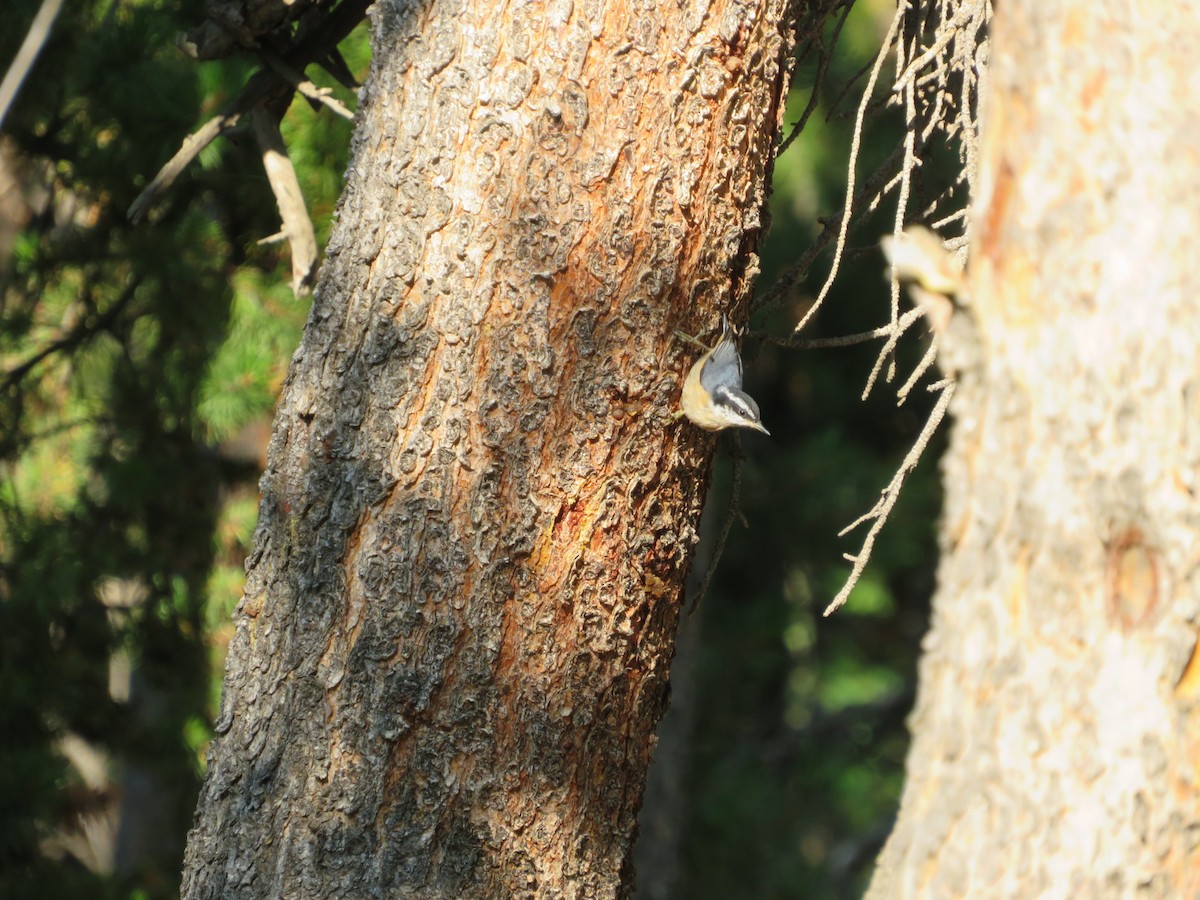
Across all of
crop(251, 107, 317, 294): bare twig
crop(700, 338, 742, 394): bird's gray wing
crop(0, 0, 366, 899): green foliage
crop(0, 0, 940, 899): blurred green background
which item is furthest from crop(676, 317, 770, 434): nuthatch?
crop(0, 0, 366, 899): green foliage

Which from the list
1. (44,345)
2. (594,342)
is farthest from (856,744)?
(594,342)

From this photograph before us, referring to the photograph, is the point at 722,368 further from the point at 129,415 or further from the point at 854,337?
the point at 129,415

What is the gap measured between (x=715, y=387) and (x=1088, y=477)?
3.63 ft

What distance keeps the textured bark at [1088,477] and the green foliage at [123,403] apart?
3081mm

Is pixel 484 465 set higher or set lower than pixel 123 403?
lower

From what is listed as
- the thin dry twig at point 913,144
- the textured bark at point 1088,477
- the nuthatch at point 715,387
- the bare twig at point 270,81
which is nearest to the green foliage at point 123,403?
the bare twig at point 270,81

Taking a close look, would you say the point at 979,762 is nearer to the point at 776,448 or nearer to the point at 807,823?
the point at 776,448

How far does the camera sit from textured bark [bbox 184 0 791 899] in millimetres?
1900

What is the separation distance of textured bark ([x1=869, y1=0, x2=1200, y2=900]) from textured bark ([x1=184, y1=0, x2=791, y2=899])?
2.56 feet

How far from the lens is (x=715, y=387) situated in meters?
2.30

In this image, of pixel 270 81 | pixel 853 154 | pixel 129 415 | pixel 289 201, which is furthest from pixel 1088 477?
pixel 129 415

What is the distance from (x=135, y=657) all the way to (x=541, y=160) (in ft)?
11.2

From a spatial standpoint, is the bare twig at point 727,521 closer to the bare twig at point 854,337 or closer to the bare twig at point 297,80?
the bare twig at point 854,337

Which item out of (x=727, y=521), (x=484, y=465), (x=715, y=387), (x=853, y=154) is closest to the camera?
(x=484, y=465)
